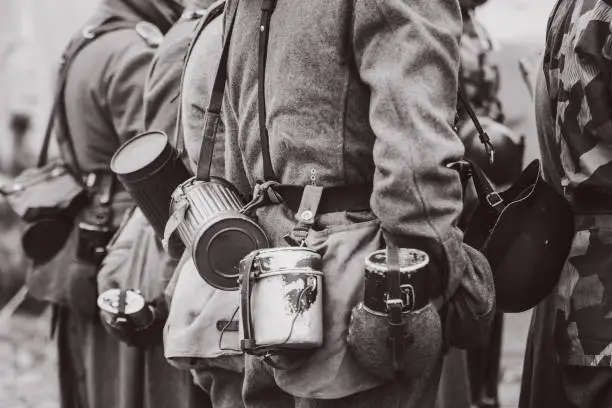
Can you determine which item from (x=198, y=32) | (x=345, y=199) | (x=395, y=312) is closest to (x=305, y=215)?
(x=345, y=199)

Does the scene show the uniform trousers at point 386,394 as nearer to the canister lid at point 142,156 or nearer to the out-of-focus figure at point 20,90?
the canister lid at point 142,156

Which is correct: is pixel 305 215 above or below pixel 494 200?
above

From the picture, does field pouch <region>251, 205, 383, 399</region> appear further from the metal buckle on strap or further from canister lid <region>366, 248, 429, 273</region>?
the metal buckle on strap

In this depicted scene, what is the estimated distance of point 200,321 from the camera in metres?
3.27

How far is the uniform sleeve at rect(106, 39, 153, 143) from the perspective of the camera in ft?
15.5

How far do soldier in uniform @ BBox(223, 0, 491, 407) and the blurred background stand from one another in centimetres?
438

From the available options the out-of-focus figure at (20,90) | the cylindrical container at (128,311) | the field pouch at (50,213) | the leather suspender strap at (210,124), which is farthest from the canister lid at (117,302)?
A: the out-of-focus figure at (20,90)

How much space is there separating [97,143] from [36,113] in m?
7.05

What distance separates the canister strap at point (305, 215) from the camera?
9.26 feet

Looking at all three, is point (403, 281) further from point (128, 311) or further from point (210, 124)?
point (128, 311)

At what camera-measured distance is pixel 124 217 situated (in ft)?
15.5

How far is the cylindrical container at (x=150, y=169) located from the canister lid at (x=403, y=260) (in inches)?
40.3

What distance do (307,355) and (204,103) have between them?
1214mm

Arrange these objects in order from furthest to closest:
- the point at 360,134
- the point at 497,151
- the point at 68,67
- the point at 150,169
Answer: the point at 68,67 < the point at 497,151 < the point at 150,169 < the point at 360,134
